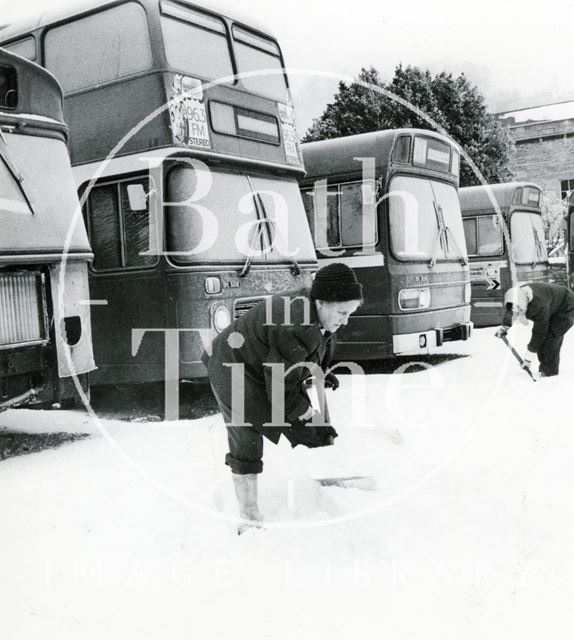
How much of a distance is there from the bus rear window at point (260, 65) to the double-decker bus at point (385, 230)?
5.15 feet

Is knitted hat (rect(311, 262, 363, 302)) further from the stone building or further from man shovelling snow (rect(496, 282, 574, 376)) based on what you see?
the stone building

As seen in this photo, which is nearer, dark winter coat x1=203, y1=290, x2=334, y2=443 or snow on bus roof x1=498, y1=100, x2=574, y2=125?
dark winter coat x1=203, y1=290, x2=334, y2=443

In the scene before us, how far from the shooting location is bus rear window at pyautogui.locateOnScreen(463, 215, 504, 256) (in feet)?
43.7

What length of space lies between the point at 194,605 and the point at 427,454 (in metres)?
2.73

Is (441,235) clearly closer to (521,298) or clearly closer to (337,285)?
(521,298)

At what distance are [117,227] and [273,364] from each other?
11.8 feet

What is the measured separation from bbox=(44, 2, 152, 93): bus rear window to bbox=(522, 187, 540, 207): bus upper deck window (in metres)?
9.37

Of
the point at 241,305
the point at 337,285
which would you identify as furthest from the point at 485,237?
the point at 337,285

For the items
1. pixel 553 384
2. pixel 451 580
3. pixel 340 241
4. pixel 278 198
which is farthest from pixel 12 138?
pixel 553 384

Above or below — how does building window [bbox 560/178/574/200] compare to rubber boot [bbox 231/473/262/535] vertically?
above

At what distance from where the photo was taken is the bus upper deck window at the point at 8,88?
500 centimetres

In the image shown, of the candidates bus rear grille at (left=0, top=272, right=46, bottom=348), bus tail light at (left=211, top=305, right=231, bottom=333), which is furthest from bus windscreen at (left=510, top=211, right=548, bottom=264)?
bus rear grille at (left=0, top=272, right=46, bottom=348)

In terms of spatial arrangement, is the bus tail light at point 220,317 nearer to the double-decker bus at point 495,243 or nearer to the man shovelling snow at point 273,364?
the man shovelling snow at point 273,364

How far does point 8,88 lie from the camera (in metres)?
5.05
